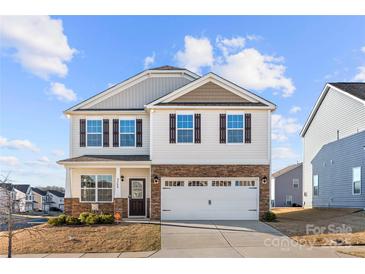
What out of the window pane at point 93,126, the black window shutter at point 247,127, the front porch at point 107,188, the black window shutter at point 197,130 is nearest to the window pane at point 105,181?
the front porch at point 107,188

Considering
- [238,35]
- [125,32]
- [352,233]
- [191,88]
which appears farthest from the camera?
[191,88]

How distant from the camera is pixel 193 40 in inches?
754

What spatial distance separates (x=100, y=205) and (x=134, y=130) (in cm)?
420

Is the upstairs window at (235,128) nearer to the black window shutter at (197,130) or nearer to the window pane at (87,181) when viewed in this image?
the black window shutter at (197,130)

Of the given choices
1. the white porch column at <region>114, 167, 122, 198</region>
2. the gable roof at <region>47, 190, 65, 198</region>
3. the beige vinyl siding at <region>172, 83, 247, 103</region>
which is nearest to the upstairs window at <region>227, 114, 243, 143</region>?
the beige vinyl siding at <region>172, 83, 247, 103</region>

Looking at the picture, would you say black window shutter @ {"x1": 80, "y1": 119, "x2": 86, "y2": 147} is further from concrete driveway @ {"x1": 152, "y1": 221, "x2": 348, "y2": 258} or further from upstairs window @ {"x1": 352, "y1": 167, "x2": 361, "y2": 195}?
upstairs window @ {"x1": 352, "y1": 167, "x2": 361, "y2": 195}

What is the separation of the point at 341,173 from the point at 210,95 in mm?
10368

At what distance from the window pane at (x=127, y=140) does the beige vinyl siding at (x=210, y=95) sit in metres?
3.18

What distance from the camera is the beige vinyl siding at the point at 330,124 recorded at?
2255cm

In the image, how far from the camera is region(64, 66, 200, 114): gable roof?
68.3 feet

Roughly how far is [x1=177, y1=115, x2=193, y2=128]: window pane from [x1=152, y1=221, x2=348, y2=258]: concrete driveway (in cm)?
474

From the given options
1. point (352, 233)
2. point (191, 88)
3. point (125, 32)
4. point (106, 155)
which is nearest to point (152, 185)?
point (106, 155)

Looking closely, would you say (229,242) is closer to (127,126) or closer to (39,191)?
(127,126)
